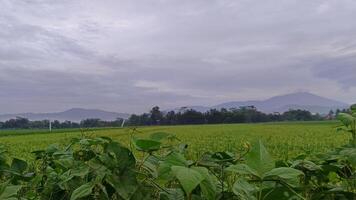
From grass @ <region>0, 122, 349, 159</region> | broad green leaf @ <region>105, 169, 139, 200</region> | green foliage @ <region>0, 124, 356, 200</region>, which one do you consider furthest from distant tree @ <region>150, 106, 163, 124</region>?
broad green leaf @ <region>105, 169, 139, 200</region>

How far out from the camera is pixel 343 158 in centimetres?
117

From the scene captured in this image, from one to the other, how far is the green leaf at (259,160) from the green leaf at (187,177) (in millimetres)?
137

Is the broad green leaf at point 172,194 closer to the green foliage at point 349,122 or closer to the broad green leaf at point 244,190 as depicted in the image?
the broad green leaf at point 244,190

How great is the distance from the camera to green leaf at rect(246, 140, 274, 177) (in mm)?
936

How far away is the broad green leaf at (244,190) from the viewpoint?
0.95m

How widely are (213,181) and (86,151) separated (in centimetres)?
47

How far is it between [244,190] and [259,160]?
0.08 m

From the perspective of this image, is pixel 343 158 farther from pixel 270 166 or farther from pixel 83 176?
pixel 83 176

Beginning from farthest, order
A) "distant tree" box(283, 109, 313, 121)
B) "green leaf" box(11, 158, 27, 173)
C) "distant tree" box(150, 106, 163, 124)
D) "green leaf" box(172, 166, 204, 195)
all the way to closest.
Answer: "distant tree" box(283, 109, 313, 121)
"distant tree" box(150, 106, 163, 124)
"green leaf" box(11, 158, 27, 173)
"green leaf" box(172, 166, 204, 195)

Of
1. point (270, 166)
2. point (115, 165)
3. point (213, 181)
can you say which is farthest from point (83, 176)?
point (270, 166)

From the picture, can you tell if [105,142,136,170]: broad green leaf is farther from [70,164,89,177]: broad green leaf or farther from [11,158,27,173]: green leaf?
[11,158,27,173]: green leaf

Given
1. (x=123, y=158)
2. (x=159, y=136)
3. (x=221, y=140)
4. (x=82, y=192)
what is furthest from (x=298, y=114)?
(x=82, y=192)

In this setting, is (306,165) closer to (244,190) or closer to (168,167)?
(244,190)

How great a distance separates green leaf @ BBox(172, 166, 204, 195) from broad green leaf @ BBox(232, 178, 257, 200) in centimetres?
13
